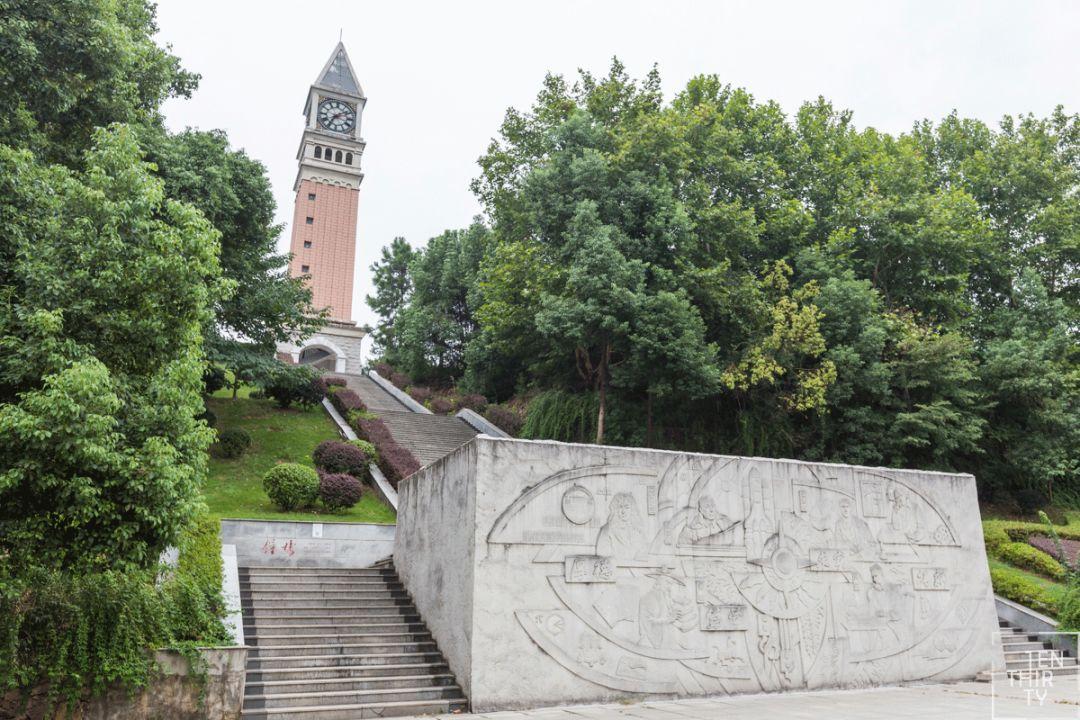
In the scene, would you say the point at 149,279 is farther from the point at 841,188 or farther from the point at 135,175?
the point at 841,188

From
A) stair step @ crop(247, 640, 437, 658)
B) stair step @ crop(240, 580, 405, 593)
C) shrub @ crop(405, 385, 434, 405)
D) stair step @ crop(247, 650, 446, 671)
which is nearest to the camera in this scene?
stair step @ crop(247, 650, 446, 671)

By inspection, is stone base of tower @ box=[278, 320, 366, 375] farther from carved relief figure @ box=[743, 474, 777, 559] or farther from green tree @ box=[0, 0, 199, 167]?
carved relief figure @ box=[743, 474, 777, 559]

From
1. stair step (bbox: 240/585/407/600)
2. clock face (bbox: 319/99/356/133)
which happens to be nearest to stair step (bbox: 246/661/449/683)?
stair step (bbox: 240/585/407/600)

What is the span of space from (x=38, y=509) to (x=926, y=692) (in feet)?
35.1

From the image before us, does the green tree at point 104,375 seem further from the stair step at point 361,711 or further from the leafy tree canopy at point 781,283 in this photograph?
the leafy tree canopy at point 781,283

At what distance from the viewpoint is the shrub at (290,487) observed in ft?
46.2

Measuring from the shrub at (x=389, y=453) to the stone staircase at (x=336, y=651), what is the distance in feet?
16.8

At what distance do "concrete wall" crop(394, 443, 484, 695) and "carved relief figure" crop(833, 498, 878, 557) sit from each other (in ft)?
17.5

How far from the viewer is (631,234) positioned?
712 inches

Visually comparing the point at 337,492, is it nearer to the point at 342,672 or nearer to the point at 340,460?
the point at 340,460

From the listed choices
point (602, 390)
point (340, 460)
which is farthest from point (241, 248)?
point (602, 390)

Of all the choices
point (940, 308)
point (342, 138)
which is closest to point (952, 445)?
point (940, 308)

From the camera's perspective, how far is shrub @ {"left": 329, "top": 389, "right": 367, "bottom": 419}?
2355cm

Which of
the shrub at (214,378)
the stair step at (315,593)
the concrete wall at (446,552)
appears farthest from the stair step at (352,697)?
the shrub at (214,378)
